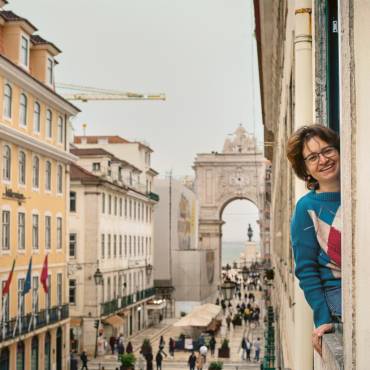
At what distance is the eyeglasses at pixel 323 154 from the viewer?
2.97 metres

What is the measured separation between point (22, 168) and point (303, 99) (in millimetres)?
26664

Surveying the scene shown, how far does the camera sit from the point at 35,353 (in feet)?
104

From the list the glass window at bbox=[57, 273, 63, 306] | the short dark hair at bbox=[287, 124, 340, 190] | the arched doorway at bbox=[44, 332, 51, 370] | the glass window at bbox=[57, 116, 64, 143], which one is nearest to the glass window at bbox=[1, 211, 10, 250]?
the arched doorway at bbox=[44, 332, 51, 370]

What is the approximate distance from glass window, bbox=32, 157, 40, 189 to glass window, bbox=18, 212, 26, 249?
6.20ft

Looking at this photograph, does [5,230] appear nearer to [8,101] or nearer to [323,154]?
[8,101]

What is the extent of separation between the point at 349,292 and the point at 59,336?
33898 mm

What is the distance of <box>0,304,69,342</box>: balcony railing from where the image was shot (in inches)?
1098

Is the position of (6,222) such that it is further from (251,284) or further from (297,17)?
(251,284)

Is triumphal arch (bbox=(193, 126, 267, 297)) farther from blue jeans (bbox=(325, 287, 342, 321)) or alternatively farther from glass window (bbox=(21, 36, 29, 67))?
blue jeans (bbox=(325, 287, 342, 321))

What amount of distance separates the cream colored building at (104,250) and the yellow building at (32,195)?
295 inches

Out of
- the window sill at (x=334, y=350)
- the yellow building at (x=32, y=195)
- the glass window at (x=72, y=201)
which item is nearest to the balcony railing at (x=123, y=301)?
the glass window at (x=72, y=201)

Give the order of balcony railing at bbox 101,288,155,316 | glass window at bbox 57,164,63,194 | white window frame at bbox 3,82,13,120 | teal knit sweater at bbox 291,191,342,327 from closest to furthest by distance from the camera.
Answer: teal knit sweater at bbox 291,191,342,327 < white window frame at bbox 3,82,13,120 < glass window at bbox 57,164,63,194 < balcony railing at bbox 101,288,155,316

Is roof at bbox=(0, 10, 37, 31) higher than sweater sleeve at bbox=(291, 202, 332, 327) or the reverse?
higher

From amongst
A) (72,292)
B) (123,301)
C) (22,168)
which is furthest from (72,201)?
(22,168)
